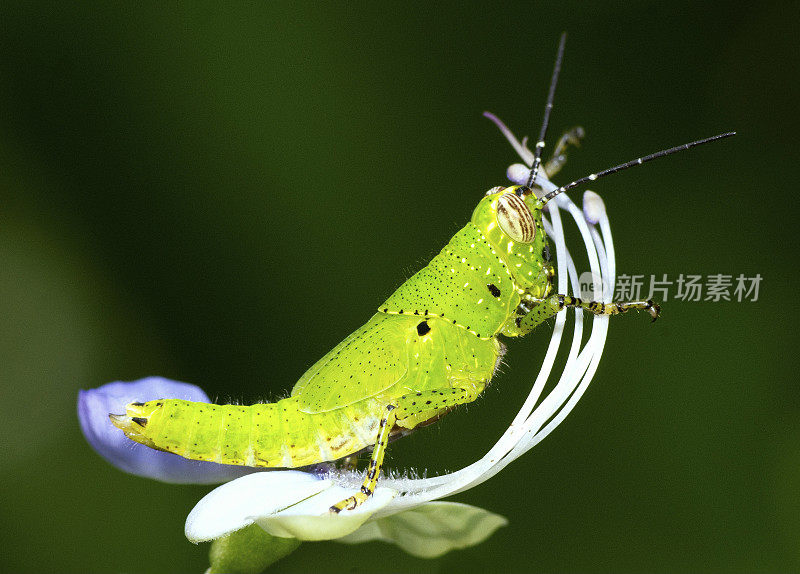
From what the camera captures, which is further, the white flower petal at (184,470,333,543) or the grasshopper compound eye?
the grasshopper compound eye

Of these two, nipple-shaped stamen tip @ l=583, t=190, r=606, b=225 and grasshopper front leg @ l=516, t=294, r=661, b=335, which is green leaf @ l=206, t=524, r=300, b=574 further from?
nipple-shaped stamen tip @ l=583, t=190, r=606, b=225

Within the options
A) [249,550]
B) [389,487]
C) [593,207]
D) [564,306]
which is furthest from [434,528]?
[593,207]

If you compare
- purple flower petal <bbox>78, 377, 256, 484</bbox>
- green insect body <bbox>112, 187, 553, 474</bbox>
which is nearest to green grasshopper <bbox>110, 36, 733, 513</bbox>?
green insect body <bbox>112, 187, 553, 474</bbox>

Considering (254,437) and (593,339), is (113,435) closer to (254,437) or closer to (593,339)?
(254,437)

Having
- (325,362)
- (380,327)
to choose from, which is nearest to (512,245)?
(380,327)

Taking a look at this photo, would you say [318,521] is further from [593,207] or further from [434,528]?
[593,207]

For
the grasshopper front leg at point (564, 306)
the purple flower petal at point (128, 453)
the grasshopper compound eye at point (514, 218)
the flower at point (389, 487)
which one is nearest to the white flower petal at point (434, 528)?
the flower at point (389, 487)
